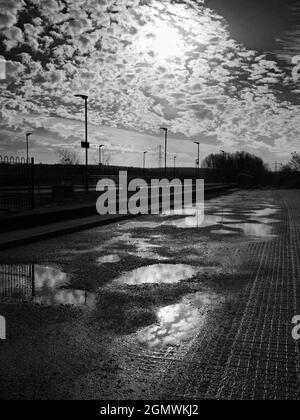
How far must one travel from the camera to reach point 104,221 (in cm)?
1648

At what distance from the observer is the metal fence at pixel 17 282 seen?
648 centimetres

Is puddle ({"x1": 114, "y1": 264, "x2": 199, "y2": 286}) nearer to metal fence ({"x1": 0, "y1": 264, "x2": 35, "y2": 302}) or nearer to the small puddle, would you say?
the small puddle

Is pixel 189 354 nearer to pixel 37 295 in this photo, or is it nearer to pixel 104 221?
pixel 37 295

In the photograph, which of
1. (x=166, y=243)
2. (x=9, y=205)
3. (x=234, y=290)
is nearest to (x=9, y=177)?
(x=9, y=205)

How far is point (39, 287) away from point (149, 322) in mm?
2434

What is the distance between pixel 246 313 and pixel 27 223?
33.1 ft

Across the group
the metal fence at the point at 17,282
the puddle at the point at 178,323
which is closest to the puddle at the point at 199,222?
the metal fence at the point at 17,282

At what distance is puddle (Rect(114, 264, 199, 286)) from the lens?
750cm

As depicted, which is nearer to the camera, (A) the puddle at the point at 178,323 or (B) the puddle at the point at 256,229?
(A) the puddle at the point at 178,323

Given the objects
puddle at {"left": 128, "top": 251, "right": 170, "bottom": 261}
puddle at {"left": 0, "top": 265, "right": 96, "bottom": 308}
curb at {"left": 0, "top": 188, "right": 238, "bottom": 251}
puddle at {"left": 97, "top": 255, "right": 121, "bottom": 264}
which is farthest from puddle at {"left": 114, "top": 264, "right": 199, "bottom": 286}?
curb at {"left": 0, "top": 188, "right": 238, "bottom": 251}

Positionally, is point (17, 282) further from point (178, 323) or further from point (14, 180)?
point (14, 180)

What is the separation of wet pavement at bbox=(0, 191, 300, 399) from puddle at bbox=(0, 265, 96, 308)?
17 mm

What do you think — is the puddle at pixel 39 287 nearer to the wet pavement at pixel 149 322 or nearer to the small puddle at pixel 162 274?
the wet pavement at pixel 149 322

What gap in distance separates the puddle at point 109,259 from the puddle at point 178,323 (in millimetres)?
3030
